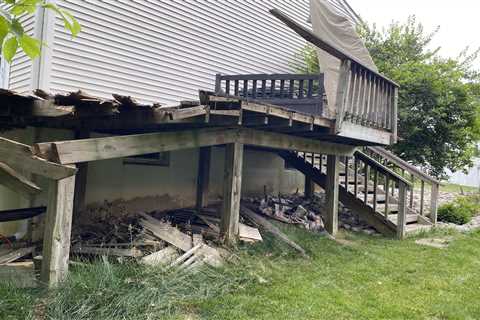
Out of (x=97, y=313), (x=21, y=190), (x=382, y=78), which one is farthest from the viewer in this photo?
(x=382, y=78)

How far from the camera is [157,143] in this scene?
417cm

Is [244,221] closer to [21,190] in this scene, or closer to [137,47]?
[137,47]

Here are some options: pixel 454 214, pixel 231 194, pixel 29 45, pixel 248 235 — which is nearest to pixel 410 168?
pixel 454 214

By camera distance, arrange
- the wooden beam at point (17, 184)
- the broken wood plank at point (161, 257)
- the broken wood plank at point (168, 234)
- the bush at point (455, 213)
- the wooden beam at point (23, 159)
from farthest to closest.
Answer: the bush at point (455, 213) → the broken wood plank at point (168, 234) → the broken wood plank at point (161, 257) → the wooden beam at point (23, 159) → the wooden beam at point (17, 184)

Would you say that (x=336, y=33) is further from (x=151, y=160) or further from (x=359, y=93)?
(x=151, y=160)

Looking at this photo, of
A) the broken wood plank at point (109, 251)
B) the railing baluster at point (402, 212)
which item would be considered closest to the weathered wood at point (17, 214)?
the broken wood plank at point (109, 251)

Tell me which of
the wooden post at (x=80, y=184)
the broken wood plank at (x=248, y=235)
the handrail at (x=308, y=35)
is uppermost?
the handrail at (x=308, y=35)

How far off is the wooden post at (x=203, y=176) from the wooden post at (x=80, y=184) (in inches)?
89.7

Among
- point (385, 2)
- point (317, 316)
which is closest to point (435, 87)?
point (317, 316)

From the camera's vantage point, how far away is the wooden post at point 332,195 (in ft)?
23.6

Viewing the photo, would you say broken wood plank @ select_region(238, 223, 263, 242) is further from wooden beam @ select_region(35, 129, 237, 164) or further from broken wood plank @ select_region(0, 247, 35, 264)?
broken wood plank @ select_region(0, 247, 35, 264)

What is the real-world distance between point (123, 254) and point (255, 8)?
23.7ft

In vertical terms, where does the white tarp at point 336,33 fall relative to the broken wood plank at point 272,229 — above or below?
above

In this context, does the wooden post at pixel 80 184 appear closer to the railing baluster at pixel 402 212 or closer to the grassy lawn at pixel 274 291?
the grassy lawn at pixel 274 291
